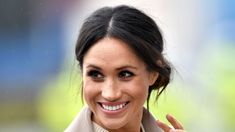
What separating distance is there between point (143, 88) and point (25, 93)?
1.61m

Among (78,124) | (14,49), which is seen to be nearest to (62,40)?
(14,49)

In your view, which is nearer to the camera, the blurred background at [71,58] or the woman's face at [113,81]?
the woman's face at [113,81]

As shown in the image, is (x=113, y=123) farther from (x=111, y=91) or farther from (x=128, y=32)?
(x=128, y=32)

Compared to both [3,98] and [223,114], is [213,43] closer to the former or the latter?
[223,114]

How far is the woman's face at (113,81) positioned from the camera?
110cm

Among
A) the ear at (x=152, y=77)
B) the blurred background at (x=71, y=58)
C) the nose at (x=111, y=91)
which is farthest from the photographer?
the blurred background at (x=71, y=58)

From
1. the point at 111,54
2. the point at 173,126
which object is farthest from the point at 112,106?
the point at 173,126

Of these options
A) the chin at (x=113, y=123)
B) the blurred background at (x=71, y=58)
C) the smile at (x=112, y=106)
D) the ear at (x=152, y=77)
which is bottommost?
the blurred background at (x=71, y=58)

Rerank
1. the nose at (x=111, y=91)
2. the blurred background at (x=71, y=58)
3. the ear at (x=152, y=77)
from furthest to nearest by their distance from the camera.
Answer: the blurred background at (x=71, y=58)
the ear at (x=152, y=77)
the nose at (x=111, y=91)

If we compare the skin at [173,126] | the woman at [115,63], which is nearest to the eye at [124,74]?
the woman at [115,63]

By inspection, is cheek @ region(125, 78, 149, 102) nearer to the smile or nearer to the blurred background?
the smile

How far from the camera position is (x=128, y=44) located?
112cm

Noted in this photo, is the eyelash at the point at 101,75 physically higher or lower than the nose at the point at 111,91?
higher

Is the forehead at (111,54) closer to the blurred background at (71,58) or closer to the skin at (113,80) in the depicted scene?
the skin at (113,80)
